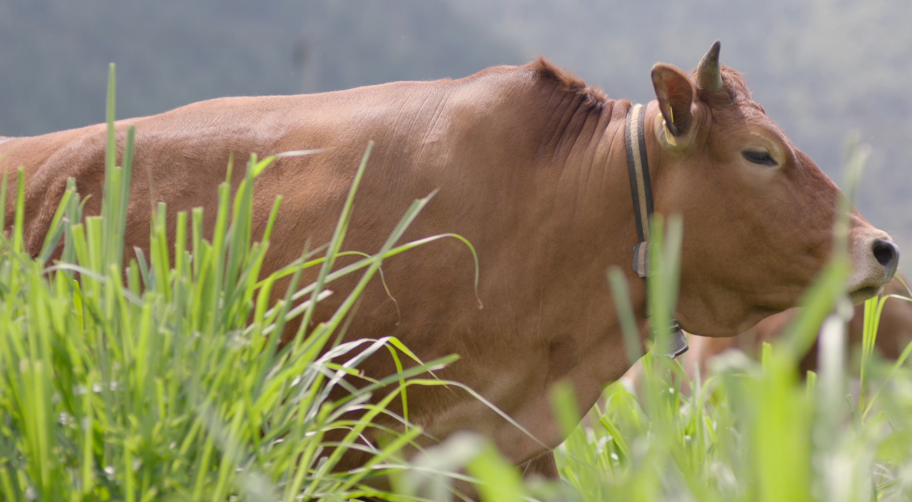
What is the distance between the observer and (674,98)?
1.97 metres

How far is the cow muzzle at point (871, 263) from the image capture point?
190 cm

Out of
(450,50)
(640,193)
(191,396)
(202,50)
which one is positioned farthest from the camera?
(450,50)

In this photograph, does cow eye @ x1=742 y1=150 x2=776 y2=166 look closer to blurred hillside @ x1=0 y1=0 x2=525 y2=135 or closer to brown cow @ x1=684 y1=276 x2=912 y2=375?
brown cow @ x1=684 y1=276 x2=912 y2=375

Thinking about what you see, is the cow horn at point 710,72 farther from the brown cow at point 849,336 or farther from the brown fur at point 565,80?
the brown cow at point 849,336

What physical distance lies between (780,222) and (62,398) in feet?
5.31

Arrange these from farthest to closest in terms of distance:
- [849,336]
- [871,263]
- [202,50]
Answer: [202,50], [849,336], [871,263]

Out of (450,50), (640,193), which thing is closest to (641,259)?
(640,193)

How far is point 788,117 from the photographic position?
11.0m

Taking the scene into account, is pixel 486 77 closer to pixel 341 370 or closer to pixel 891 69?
pixel 341 370

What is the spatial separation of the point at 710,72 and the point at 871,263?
566mm

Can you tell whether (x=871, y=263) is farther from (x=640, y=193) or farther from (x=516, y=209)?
(x=516, y=209)

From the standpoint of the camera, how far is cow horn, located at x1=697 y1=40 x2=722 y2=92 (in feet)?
6.42

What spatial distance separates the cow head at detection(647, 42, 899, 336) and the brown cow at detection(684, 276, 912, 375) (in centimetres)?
211

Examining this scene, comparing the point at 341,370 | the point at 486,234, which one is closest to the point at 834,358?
the point at 341,370
